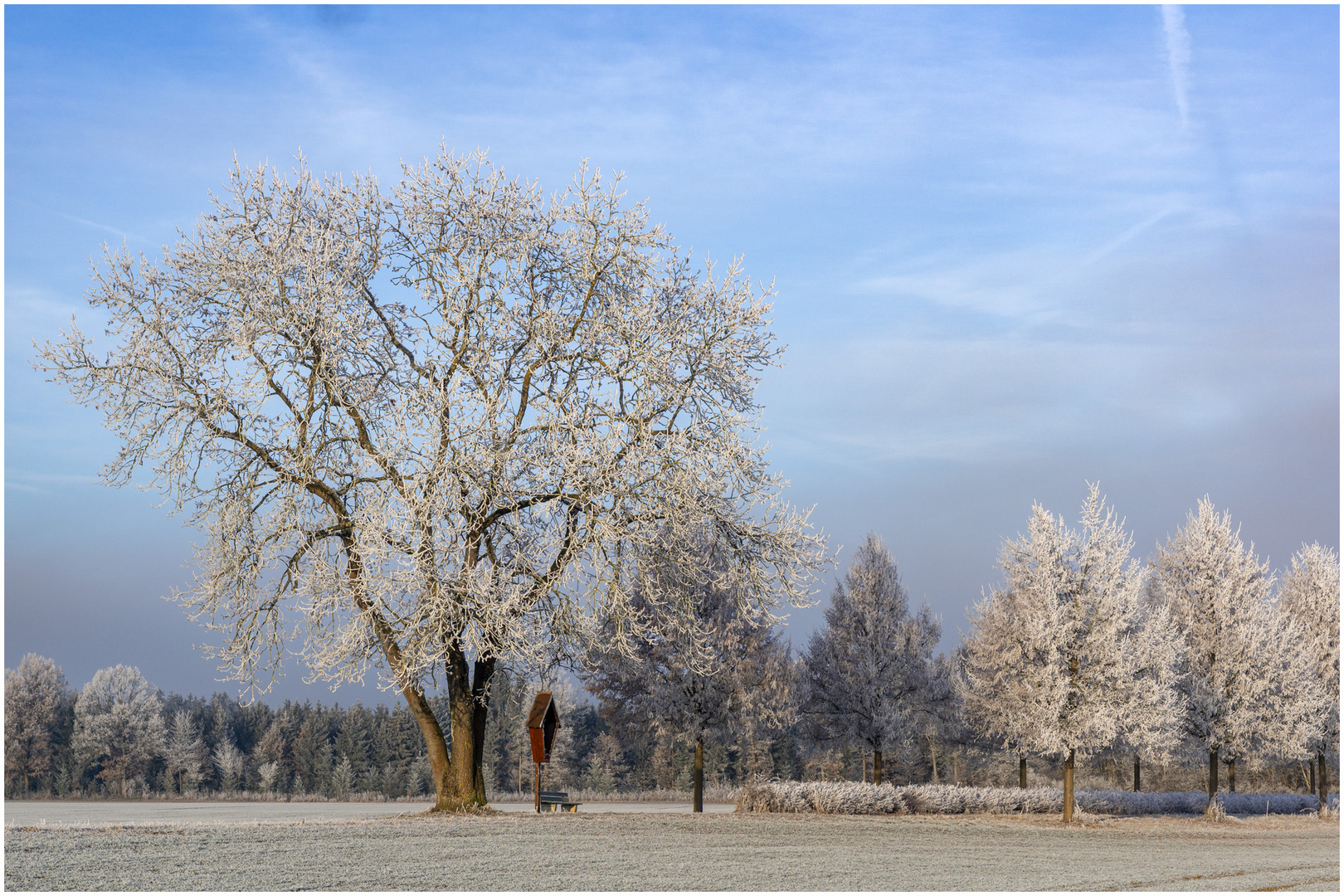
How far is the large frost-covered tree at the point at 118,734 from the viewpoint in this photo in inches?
1933

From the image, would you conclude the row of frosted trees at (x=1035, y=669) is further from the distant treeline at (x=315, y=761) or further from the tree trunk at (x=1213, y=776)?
the distant treeline at (x=315, y=761)

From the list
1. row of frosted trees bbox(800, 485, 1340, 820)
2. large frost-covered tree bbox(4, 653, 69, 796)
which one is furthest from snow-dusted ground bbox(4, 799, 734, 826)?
large frost-covered tree bbox(4, 653, 69, 796)

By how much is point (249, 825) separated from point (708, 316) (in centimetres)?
1040

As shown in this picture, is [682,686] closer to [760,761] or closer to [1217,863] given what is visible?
[1217,863]

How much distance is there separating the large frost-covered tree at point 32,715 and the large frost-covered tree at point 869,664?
→ 39.4m

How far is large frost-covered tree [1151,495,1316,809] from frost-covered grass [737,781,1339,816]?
6.65 feet

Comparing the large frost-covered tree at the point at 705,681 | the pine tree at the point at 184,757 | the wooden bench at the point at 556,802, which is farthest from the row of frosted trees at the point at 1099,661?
the pine tree at the point at 184,757

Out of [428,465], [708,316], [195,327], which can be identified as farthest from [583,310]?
[195,327]

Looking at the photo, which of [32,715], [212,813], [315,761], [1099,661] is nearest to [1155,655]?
[1099,661]

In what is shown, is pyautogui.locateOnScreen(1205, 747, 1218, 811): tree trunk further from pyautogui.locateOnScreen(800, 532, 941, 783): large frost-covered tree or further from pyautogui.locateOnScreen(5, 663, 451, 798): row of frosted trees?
pyautogui.locateOnScreen(5, 663, 451, 798): row of frosted trees

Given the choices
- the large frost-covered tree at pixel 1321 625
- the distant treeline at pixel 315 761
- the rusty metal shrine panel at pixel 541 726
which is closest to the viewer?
the rusty metal shrine panel at pixel 541 726

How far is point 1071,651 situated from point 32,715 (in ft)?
168

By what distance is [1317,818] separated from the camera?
30469 millimetres

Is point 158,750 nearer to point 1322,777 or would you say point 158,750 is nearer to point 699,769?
point 699,769
